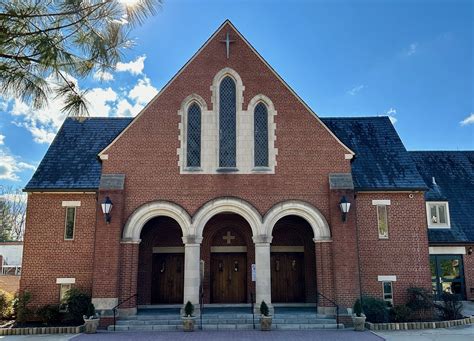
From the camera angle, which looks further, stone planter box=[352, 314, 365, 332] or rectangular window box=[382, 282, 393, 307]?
rectangular window box=[382, 282, 393, 307]

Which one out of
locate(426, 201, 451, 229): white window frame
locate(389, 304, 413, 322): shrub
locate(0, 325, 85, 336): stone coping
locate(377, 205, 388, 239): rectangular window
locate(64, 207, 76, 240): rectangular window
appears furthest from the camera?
locate(426, 201, 451, 229): white window frame

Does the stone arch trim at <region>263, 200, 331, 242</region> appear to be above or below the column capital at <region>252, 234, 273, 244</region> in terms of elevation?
above

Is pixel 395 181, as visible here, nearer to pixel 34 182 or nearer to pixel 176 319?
pixel 176 319

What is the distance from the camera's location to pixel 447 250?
21172 millimetres

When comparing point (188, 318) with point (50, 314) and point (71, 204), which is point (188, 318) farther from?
point (71, 204)

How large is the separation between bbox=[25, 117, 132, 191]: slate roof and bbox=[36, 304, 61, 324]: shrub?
525 cm

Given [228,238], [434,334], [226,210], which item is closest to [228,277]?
[228,238]

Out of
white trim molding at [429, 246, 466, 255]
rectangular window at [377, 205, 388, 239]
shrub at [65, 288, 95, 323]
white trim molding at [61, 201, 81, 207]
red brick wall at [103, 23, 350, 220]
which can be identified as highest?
red brick wall at [103, 23, 350, 220]

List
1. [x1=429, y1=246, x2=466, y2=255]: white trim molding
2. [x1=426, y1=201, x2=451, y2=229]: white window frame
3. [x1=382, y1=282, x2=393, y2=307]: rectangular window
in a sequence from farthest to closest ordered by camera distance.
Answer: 1. [x1=426, y1=201, x2=451, y2=229]: white window frame
2. [x1=429, y1=246, x2=466, y2=255]: white trim molding
3. [x1=382, y1=282, x2=393, y2=307]: rectangular window

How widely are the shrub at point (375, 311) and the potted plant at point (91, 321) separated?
1015cm

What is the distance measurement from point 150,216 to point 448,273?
51.7 ft

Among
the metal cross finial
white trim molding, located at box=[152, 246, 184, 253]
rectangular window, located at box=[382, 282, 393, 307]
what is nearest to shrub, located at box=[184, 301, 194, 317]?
white trim molding, located at box=[152, 246, 184, 253]

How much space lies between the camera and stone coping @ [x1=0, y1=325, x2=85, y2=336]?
1476 centimetres

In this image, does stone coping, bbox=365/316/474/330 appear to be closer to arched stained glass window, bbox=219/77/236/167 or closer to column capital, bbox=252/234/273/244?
column capital, bbox=252/234/273/244
